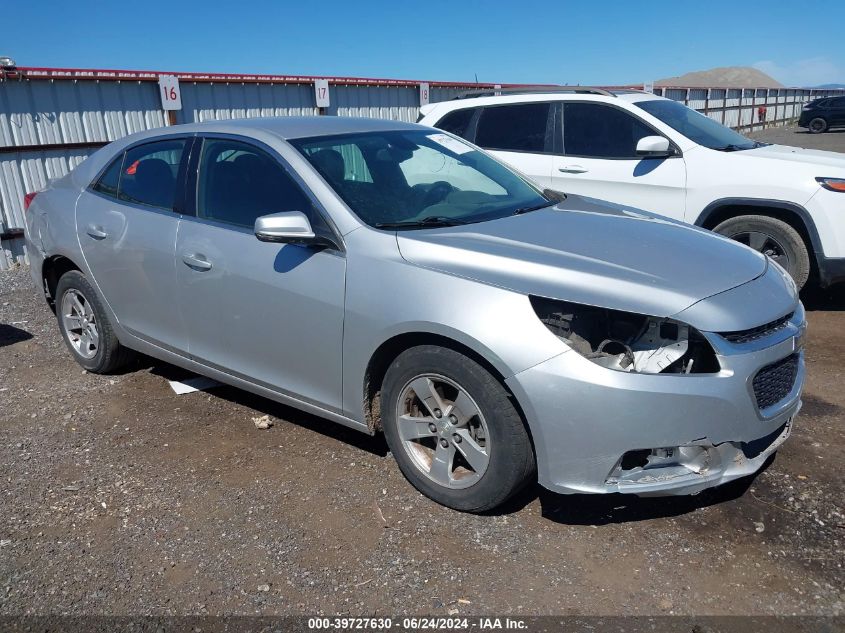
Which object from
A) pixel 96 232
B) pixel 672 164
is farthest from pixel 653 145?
pixel 96 232

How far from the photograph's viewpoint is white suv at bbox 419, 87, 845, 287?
19.5 ft

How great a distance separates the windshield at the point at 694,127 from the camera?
21.5 ft

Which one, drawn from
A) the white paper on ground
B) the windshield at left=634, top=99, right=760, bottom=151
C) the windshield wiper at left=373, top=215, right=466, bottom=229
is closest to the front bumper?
the windshield wiper at left=373, top=215, right=466, bottom=229

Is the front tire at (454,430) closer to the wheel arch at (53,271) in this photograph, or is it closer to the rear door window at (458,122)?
the wheel arch at (53,271)

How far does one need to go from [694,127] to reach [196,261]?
494cm

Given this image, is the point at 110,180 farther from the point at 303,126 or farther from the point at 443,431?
the point at 443,431

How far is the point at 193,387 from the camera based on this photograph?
4953 mm

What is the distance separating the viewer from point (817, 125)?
31641mm

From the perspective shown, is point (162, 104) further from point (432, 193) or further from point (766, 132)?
point (766, 132)

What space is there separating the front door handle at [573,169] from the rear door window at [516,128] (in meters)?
0.28

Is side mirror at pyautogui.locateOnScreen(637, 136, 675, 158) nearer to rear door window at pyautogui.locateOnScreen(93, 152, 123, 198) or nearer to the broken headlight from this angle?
the broken headlight

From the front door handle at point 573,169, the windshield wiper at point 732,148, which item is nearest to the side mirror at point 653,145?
the windshield wiper at point 732,148

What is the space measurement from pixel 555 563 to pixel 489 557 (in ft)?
0.89

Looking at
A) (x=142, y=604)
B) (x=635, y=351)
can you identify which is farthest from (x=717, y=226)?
(x=142, y=604)
